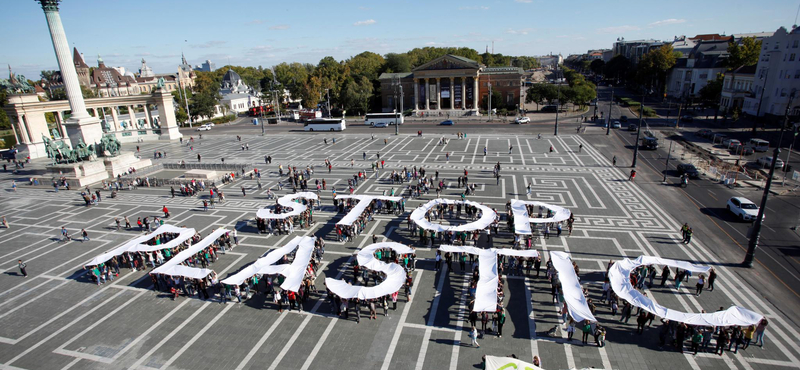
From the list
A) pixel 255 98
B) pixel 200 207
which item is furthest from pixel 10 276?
pixel 255 98

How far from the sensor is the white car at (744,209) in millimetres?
26484

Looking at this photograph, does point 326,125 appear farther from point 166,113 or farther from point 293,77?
point 293,77

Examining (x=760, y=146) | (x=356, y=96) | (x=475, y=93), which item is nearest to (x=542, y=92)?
(x=475, y=93)

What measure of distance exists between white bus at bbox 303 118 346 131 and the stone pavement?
136 feet

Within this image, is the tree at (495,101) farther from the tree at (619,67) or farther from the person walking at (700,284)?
the person walking at (700,284)

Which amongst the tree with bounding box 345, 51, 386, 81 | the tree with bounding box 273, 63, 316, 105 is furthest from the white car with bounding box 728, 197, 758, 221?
the tree with bounding box 273, 63, 316, 105

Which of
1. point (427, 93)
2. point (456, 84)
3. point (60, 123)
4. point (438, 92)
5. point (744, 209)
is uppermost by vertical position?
point (456, 84)

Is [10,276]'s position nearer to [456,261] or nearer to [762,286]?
[456,261]

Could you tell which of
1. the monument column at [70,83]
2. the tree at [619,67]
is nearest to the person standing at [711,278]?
the monument column at [70,83]

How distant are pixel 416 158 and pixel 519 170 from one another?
12876 mm

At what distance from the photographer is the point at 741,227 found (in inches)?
1028

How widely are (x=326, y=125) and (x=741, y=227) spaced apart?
6283cm

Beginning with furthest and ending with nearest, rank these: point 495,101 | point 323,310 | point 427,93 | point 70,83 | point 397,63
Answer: point 397,63, point 495,101, point 427,93, point 70,83, point 323,310

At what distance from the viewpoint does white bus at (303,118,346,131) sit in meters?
74.8
